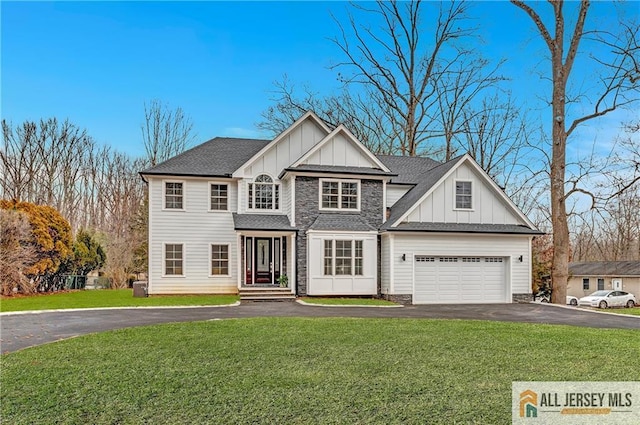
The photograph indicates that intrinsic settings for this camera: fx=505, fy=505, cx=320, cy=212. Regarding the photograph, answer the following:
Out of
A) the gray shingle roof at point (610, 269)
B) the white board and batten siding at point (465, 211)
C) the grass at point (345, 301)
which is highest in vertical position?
the white board and batten siding at point (465, 211)

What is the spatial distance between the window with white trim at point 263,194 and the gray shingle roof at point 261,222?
Result: 468 millimetres

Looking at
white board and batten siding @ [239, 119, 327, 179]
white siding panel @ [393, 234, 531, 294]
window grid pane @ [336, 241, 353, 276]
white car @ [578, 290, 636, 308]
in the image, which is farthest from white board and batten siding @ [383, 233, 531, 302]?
white car @ [578, 290, 636, 308]

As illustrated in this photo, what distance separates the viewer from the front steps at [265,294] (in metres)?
19.2

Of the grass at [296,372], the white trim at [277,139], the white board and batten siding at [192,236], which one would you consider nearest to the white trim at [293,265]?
the white board and batten siding at [192,236]

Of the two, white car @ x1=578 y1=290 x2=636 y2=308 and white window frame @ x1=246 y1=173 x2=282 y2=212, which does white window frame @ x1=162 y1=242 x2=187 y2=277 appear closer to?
white window frame @ x1=246 y1=173 x2=282 y2=212

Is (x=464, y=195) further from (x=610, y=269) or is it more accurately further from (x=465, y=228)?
(x=610, y=269)

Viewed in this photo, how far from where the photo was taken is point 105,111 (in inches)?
1190

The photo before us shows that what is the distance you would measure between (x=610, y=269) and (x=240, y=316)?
38.5 meters

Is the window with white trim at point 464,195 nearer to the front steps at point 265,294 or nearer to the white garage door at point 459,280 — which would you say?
the white garage door at point 459,280

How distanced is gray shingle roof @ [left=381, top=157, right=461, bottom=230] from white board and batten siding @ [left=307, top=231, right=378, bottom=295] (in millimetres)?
1415

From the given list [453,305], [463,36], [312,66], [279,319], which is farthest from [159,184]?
[463,36]

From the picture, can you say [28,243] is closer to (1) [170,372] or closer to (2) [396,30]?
(1) [170,372]

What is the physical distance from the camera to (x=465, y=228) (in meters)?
19.6

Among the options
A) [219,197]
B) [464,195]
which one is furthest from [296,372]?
[219,197]
